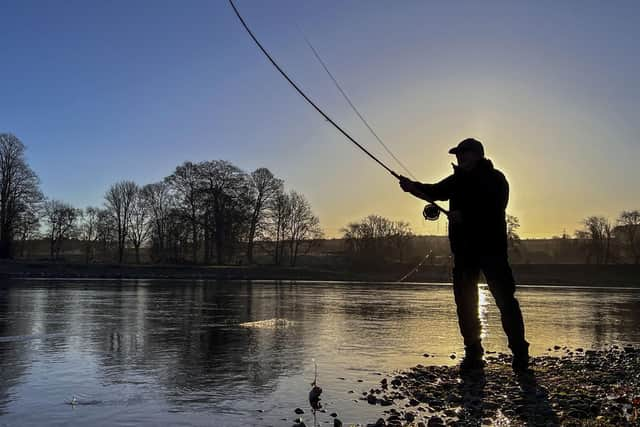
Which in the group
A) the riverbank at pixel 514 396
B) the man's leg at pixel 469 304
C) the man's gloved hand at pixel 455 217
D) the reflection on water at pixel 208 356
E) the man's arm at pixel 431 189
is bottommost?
the reflection on water at pixel 208 356

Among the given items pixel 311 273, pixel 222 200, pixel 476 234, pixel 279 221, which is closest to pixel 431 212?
pixel 476 234

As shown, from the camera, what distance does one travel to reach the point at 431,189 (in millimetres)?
7652

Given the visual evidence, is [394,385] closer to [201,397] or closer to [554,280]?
[201,397]

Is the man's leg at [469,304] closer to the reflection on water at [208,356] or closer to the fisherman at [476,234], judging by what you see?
the fisherman at [476,234]

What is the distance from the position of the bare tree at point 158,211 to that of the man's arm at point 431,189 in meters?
75.3

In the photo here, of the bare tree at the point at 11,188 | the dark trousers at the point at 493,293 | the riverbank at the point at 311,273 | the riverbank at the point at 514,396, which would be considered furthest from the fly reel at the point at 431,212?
the bare tree at the point at 11,188

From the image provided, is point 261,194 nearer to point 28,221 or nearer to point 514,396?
point 28,221

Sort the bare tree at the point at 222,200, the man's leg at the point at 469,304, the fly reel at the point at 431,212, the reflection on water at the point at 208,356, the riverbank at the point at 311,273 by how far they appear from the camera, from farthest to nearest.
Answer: the bare tree at the point at 222,200 < the riverbank at the point at 311,273 < the fly reel at the point at 431,212 < the man's leg at the point at 469,304 < the reflection on water at the point at 208,356

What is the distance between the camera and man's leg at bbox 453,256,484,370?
300 inches

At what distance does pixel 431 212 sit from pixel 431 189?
0.82 m

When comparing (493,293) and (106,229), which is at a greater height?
(106,229)

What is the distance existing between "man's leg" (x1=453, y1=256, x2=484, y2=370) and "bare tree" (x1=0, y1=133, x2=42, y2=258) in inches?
2673

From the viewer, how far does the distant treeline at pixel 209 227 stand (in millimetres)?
67169

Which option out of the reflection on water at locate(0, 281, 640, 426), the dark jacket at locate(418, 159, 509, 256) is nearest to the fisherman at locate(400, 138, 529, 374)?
the dark jacket at locate(418, 159, 509, 256)
